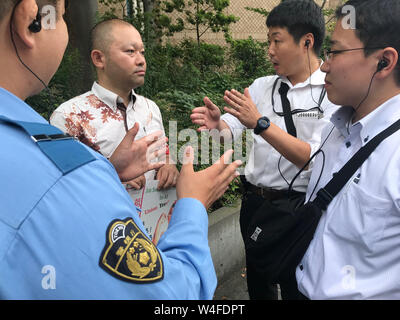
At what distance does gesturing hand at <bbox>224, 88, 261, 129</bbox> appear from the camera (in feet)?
6.45

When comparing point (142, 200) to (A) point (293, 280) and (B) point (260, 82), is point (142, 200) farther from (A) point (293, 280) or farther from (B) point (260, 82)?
(B) point (260, 82)

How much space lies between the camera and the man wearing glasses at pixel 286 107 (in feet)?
6.82

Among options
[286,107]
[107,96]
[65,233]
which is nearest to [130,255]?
[65,233]

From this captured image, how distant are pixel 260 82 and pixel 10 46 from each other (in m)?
1.95

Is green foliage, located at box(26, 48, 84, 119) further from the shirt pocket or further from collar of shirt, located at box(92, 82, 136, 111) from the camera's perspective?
the shirt pocket

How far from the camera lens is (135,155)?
1.63 metres

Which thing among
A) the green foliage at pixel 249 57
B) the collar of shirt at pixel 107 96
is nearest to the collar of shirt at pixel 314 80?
the collar of shirt at pixel 107 96

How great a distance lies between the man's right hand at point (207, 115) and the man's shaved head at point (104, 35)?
77 centimetres

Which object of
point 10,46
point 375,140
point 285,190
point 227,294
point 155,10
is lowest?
point 227,294

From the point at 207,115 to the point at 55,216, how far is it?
167cm

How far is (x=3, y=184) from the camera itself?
674mm

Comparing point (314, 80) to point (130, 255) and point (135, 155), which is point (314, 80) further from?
point (130, 255)

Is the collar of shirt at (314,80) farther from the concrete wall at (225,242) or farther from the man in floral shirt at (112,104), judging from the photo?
the concrete wall at (225,242)
